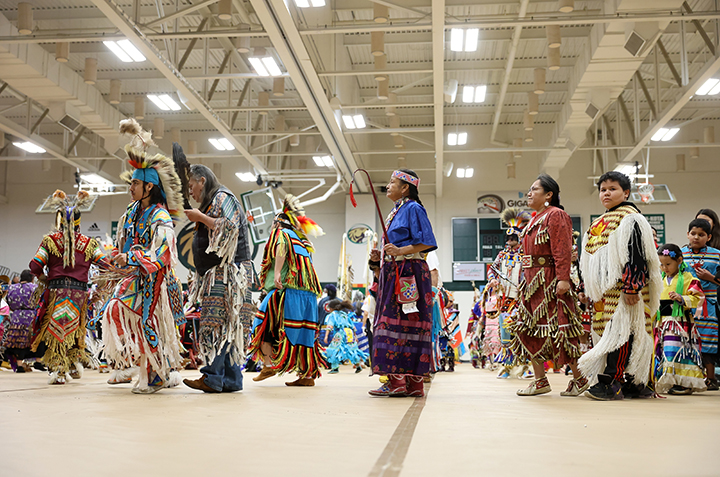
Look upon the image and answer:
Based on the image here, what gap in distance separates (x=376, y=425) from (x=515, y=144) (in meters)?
12.2

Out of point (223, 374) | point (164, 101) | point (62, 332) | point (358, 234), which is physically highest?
point (164, 101)

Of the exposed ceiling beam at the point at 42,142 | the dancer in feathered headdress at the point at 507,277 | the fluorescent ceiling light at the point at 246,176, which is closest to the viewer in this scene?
the dancer in feathered headdress at the point at 507,277

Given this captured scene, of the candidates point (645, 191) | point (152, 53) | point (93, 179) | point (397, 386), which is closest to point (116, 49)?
point (152, 53)

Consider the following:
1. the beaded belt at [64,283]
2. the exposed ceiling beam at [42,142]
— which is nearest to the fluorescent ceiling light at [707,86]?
the beaded belt at [64,283]

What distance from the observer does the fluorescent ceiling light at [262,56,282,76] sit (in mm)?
8922

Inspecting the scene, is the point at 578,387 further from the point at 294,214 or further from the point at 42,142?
the point at 42,142

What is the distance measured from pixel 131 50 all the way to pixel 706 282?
25.0 feet

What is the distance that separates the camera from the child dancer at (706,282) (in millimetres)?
4688

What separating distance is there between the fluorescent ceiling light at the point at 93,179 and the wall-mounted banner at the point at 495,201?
28.4 feet

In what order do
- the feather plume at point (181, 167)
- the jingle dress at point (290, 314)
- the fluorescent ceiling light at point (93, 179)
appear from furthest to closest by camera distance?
the fluorescent ceiling light at point (93, 179), the jingle dress at point (290, 314), the feather plume at point (181, 167)

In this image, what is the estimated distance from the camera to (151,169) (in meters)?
3.99

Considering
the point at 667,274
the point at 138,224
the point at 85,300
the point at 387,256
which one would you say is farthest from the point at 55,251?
the point at 667,274

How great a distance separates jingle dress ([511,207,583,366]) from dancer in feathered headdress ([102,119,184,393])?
2.05m

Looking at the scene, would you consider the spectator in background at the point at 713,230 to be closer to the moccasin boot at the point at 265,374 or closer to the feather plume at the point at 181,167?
the moccasin boot at the point at 265,374
